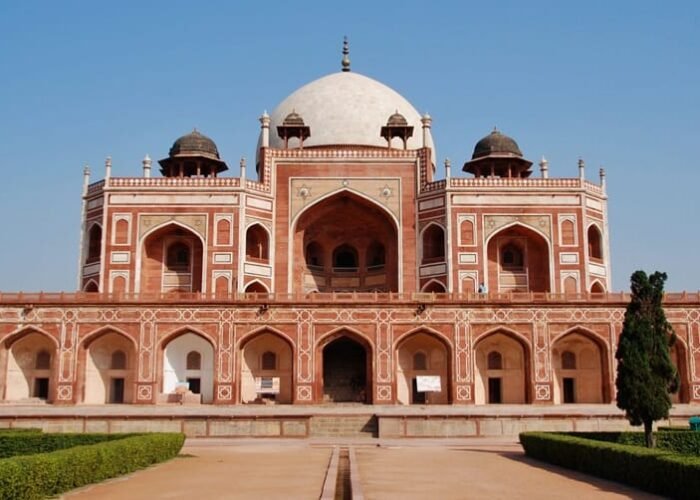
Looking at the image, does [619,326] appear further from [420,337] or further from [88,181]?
[88,181]

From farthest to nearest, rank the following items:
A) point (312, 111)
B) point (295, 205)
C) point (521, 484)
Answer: point (312, 111)
point (295, 205)
point (521, 484)

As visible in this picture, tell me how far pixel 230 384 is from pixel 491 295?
27.4 ft

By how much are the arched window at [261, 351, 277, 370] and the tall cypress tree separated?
532 inches

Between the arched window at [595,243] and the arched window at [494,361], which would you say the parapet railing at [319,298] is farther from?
the arched window at [595,243]

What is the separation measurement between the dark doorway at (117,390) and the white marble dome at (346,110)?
13299 millimetres

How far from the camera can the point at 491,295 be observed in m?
25.1

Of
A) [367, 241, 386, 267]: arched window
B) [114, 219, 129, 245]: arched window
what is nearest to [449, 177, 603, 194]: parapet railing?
[367, 241, 386, 267]: arched window

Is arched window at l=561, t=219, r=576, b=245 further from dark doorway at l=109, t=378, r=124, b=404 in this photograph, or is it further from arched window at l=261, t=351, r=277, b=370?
dark doorway at l=109, t=378, r=124, b=404

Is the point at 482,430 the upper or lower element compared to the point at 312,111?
lower

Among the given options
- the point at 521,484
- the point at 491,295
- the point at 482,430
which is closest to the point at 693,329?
the point at 491,295

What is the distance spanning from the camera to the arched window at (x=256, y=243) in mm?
30359

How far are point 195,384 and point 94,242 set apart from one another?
828 cm

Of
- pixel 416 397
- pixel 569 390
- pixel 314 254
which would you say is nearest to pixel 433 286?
pixel 416 397

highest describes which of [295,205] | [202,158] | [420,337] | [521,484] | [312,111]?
[312,111]
